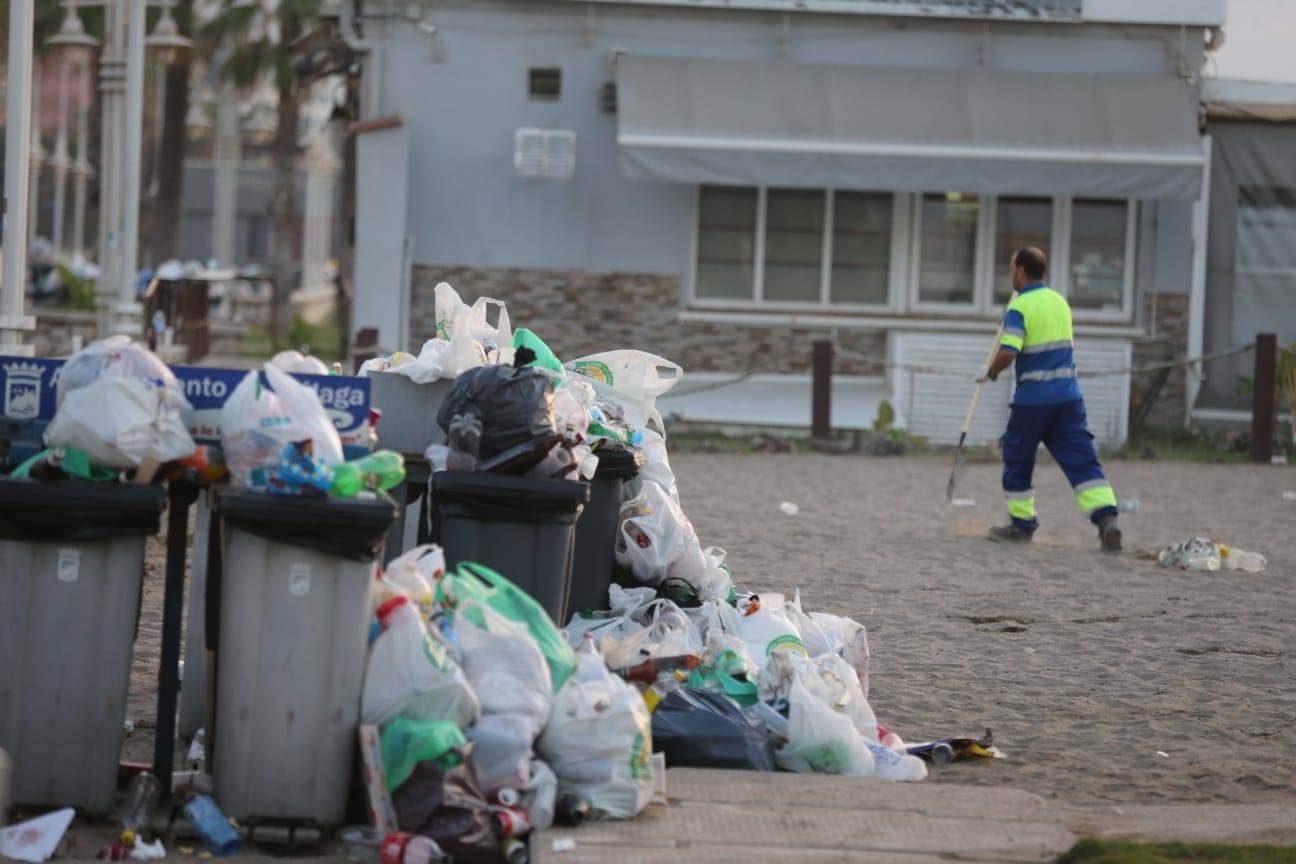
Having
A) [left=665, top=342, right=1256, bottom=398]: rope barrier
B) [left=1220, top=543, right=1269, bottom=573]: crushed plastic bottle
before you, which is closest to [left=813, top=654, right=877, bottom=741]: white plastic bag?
[left=1220, top=543, right=1269, bottom=573]: crushed plastic bottle

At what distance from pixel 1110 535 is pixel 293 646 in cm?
724

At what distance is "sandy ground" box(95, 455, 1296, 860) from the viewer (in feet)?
18.9

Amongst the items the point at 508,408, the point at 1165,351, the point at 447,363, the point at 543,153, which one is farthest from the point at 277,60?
the point at 508,408

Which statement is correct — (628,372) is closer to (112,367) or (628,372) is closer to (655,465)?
(655,465)

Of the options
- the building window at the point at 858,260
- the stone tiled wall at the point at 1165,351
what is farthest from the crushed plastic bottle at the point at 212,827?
the stone tiled wall at the point at 1165,351

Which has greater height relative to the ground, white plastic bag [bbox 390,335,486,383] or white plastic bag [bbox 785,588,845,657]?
white plastic bag [bbox 390,335,486,383]

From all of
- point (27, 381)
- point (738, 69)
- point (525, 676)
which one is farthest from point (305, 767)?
point (738, 69)

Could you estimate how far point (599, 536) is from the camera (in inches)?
248

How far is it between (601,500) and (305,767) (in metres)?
1.93

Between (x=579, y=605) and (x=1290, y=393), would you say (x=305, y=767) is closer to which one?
(x=579, y=605)

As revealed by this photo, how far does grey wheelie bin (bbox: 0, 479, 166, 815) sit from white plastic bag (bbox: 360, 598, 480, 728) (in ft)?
2.19

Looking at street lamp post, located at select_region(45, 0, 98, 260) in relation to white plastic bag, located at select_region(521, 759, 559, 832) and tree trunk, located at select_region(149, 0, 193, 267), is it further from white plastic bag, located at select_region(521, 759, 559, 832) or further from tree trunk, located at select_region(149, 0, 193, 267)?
white plastic bag, located at select_region(521, 759, 559, 832)

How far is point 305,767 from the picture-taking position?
4609mm

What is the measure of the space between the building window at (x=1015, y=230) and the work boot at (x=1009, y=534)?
817 cm
